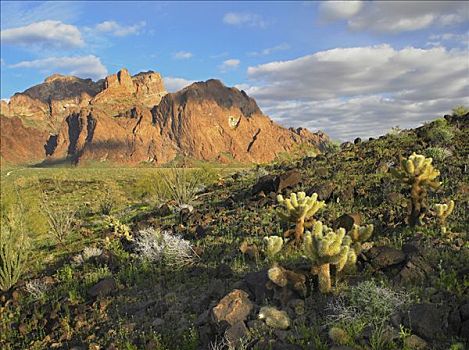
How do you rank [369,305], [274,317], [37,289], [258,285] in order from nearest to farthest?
[369,305]
[274,317]
[258,285]
[37,289]

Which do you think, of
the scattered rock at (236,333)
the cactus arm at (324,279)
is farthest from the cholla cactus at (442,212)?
the scattered rock at (236,333)

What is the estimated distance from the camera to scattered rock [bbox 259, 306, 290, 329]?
6410 mm

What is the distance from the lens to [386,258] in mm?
7465

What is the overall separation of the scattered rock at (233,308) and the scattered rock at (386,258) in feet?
7.81

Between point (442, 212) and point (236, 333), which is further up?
point (442, 212)

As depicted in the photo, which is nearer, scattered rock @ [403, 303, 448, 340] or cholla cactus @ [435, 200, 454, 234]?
scattered rock @ [403, 303, 448, 340]

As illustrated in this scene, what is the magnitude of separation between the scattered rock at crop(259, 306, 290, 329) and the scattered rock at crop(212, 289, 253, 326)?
32 centimetres

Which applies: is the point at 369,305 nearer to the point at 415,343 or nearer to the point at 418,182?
the point at 415,343

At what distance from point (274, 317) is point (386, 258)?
2.38 m

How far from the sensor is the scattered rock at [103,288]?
9438mm

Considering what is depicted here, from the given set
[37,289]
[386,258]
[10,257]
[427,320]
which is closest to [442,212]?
[386,258]

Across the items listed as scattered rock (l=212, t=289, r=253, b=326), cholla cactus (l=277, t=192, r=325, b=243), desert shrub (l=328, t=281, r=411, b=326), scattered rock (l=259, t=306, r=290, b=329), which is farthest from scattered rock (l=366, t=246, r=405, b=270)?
scattered rock (l=212, t=289, r=253, b=326)

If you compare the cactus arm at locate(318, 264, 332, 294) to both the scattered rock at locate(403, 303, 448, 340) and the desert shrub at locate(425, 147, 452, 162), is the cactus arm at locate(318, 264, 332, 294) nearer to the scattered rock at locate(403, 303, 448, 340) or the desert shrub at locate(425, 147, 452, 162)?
the scattered rock at locate(403, 303, 448, 340)

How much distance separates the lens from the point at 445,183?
Answer: 12.6 m
